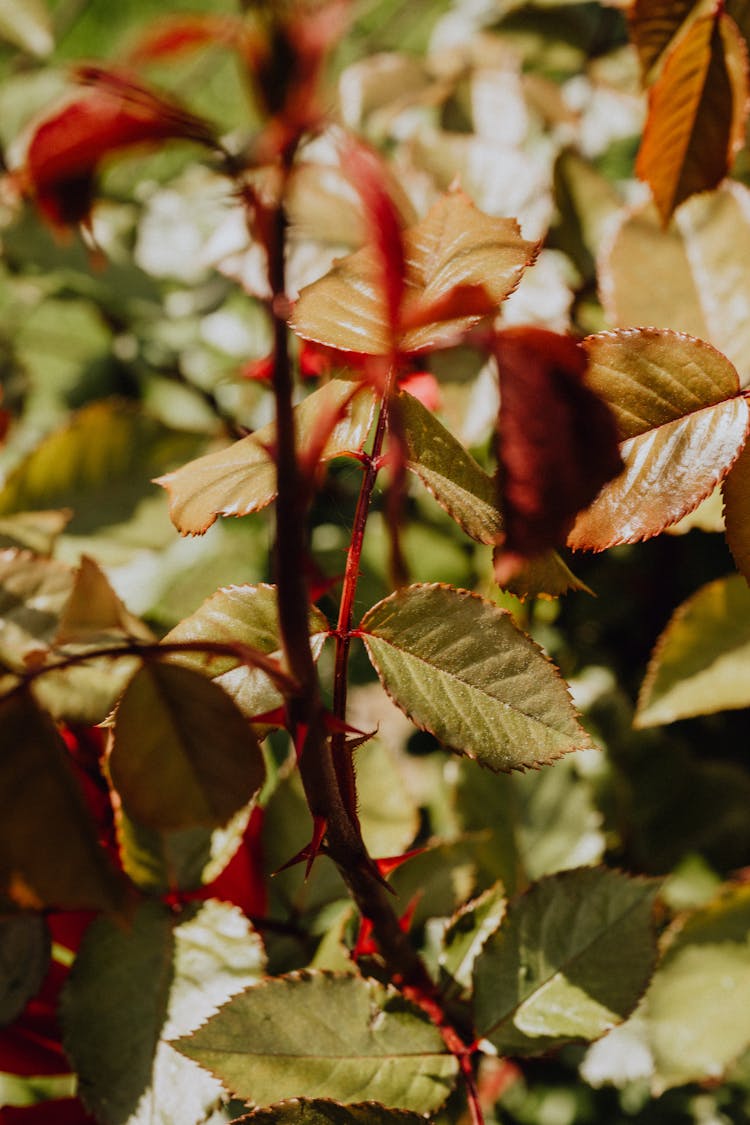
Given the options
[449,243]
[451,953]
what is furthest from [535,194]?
[451,953]

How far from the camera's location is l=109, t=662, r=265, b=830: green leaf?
1.13 feet

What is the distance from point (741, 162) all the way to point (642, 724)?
0.44 metres

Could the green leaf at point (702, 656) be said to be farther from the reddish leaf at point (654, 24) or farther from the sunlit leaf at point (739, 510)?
the reddish leaf at point (654, 24)

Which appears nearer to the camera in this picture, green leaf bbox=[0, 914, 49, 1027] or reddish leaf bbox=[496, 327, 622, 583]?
reddish leaf bbox=[496, 327, 622, 583]

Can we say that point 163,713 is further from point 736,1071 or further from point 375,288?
point 736,1071

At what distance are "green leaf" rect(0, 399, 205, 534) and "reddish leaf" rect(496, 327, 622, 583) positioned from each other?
1.56 ft

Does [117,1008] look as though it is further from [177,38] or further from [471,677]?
[177,38]

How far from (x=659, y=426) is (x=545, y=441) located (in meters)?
0.16

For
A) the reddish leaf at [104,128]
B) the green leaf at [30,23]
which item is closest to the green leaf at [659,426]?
the reddish leaf at [104,128]

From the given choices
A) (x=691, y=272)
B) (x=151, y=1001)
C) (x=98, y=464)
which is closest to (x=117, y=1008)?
(x=151, y=1001)

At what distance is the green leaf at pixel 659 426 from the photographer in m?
0.42

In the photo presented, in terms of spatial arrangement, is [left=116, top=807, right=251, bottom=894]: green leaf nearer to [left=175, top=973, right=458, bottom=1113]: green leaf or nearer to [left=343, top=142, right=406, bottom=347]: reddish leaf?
[left=175, top=973, right=458, bottom=1113]: green leaf

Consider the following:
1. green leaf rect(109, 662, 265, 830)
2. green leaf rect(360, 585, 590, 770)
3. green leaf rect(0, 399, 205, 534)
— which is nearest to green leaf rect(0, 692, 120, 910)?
green leaf rect(109, 662, 265, 830)

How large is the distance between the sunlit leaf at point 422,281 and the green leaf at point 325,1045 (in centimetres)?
31
